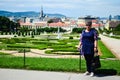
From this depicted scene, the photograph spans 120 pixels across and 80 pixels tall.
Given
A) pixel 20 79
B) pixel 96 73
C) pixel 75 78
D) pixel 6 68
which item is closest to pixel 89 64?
pixel 96 73

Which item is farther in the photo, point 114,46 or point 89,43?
point 114,46

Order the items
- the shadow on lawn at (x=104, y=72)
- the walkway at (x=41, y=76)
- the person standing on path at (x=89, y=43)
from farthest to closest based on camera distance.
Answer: the shadow on lawn at (x=104, y=72), the person standing on path at (x=89, y=43), the walkway at (x=41, y=76)

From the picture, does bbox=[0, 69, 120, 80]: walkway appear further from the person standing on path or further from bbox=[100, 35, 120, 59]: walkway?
bbox=[100, 35, 120, 59]: walkway

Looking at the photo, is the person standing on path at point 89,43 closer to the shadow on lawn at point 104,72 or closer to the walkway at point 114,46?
the shadow on lawn at point 104,72

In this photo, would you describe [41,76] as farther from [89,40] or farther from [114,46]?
[114,46]

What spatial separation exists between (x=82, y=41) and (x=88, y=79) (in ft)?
3.72

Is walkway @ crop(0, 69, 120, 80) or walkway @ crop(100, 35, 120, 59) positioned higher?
walkway @ crop(0, 69, 120, 80)

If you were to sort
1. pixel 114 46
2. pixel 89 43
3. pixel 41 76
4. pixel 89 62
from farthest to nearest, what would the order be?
1. pixel 114 46
2. pixel 89 62
3. pixel 89 43
4. pixel 41 76

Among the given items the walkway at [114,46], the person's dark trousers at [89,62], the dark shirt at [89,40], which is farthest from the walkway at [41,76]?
the walkway at [114,46]

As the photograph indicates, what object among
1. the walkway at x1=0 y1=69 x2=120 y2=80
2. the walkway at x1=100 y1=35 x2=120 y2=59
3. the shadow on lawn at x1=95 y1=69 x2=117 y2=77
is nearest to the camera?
the walkway at x1=0 y1=69 x2=120 y2=80

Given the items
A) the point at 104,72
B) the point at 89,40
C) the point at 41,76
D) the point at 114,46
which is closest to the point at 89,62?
the point at 104,72

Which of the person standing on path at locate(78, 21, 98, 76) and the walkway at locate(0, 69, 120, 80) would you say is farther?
the person standing on path at locate(78, 21, 98, 76)

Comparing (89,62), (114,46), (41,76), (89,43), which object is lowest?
(114,46)

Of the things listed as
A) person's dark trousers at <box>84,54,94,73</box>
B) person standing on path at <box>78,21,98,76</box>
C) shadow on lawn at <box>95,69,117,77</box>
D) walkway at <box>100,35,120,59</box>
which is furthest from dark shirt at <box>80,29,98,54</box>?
walkway at <box>100,35,120,59</box>
